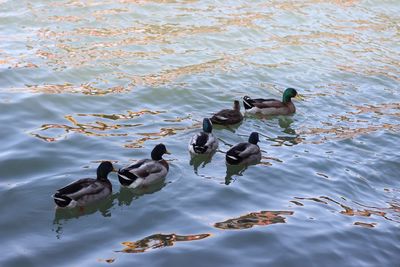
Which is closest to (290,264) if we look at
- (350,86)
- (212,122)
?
(212,122)

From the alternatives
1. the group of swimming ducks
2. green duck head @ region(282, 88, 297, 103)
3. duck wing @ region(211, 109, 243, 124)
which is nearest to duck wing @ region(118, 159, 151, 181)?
the group of swimming ducks

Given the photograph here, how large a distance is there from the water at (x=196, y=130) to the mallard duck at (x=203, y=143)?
0.90 feet

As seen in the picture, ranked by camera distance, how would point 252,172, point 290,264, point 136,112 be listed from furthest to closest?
point 136,112
point 252,172
point 290,264

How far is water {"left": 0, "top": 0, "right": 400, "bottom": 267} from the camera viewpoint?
9859 mm

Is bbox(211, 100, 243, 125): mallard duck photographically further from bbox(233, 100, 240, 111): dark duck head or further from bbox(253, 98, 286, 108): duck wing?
bbox(253, 98, 286, 108): duck wing

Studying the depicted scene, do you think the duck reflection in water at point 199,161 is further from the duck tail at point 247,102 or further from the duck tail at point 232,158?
the duck tail at point 247,102

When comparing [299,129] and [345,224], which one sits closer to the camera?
[345,224]

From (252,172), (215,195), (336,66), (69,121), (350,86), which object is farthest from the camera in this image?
(336,66)

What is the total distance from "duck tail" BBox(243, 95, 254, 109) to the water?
37 cm

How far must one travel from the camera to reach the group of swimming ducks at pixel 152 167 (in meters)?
10.8

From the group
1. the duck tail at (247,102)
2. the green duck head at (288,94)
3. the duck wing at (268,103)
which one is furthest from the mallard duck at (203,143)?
the green duck head at (288,94)

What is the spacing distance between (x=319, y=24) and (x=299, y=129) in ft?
38.0

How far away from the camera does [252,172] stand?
13.0 m

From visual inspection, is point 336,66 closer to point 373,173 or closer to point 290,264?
point 373,173
